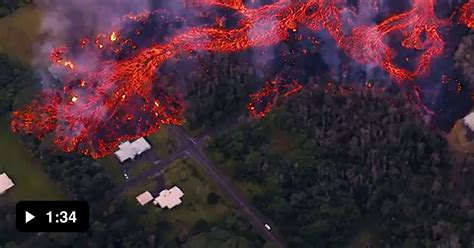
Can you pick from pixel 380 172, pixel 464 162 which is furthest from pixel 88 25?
pixel 464 162

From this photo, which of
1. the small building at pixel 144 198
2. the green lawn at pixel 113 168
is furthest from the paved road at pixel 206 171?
the small building at pixel 144 198

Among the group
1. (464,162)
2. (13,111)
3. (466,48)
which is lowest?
(464,162)

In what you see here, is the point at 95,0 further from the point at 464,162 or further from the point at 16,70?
the point at 464,162

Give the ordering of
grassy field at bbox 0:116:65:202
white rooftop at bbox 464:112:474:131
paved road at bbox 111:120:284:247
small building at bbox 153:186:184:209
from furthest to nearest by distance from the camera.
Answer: white rooftop at bbox 464:112:474:131 < grassy field at bbox 0:116:65:202 < small building at bbox 153:186:184:209 < paved road at bbox 111:120:284:247

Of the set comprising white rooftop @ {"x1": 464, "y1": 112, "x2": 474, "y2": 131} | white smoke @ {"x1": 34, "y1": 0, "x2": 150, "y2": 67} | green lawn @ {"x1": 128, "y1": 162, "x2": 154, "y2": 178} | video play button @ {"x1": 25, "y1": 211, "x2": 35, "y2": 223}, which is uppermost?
white smoke @ {"x1": 34, "y1": 0, "x2": 150, "y2": 67}

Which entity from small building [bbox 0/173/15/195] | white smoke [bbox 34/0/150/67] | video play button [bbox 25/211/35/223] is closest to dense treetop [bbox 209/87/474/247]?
small building [bbox 0/173/15/195]

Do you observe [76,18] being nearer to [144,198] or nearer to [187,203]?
[144,198]

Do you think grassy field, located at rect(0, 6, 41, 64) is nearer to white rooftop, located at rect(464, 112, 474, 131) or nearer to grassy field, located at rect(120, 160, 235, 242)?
grassy field, located at rect(120, 160, 235, 242)
